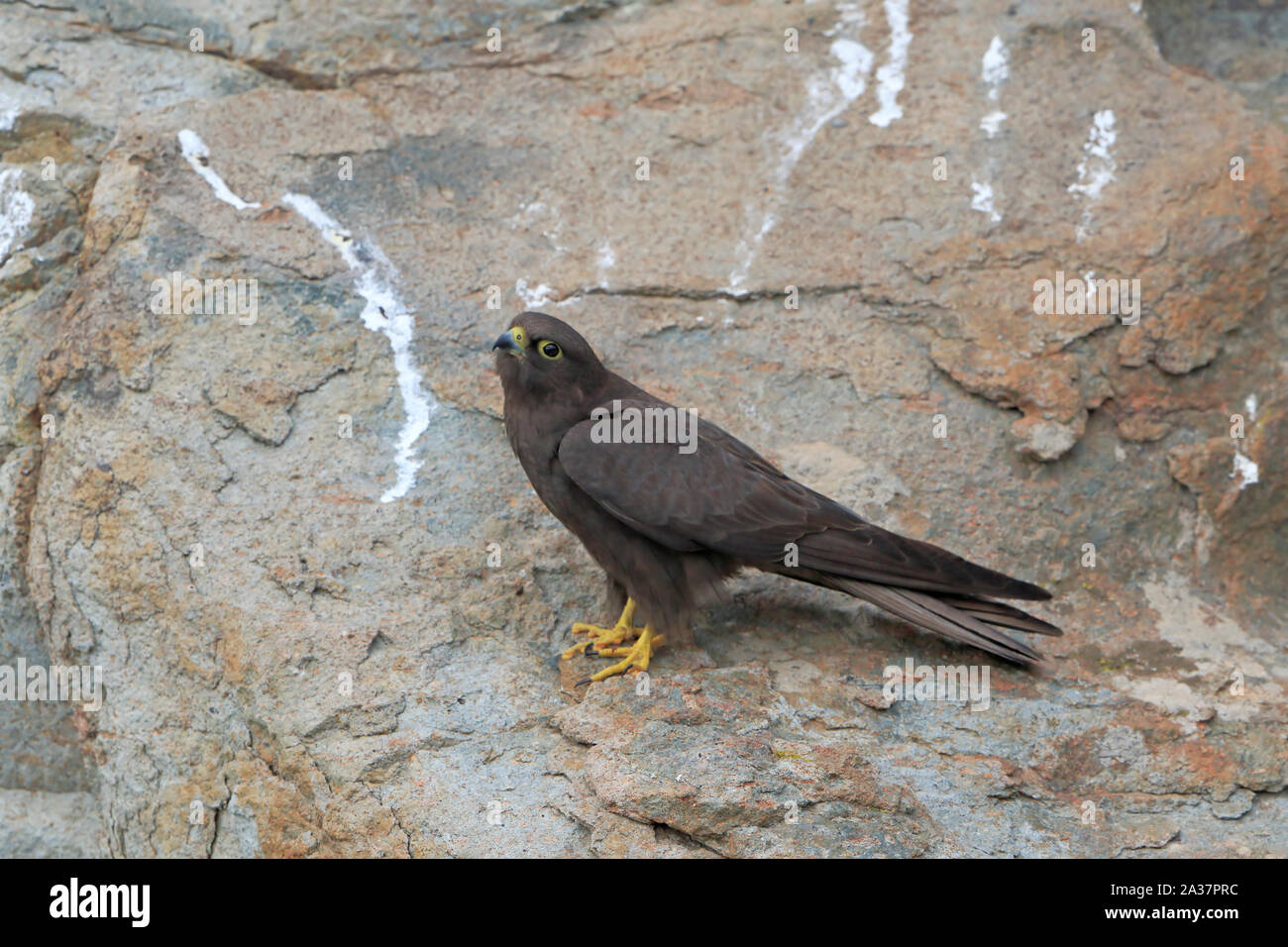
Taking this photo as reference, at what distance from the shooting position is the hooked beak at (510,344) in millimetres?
5332

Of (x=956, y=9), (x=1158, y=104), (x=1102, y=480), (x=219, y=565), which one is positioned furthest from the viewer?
(x=956, y=9)

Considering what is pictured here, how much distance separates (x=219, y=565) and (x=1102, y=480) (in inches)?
157

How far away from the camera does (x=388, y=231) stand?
271 inches

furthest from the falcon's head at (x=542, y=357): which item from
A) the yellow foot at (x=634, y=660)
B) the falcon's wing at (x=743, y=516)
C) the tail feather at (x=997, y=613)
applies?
the tail feather at (x=997, y=613)

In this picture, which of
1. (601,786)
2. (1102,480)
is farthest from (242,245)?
(1102,480)

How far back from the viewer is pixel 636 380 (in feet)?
21.2

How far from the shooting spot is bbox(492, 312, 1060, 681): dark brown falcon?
17.2 feet

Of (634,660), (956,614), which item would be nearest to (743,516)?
(634,660)

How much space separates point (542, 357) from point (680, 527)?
90cm

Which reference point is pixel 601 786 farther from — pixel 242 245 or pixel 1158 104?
pixel 1158 104

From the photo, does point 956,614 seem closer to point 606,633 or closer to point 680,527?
point 680,527

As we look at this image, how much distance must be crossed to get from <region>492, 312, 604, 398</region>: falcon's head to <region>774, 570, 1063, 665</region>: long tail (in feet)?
3.89

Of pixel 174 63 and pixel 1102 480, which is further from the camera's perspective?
pixel 174 63

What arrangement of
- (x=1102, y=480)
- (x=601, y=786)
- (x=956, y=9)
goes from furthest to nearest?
(x=956, y=9) → (x=1102, y=480) → (x=601, y=786)
